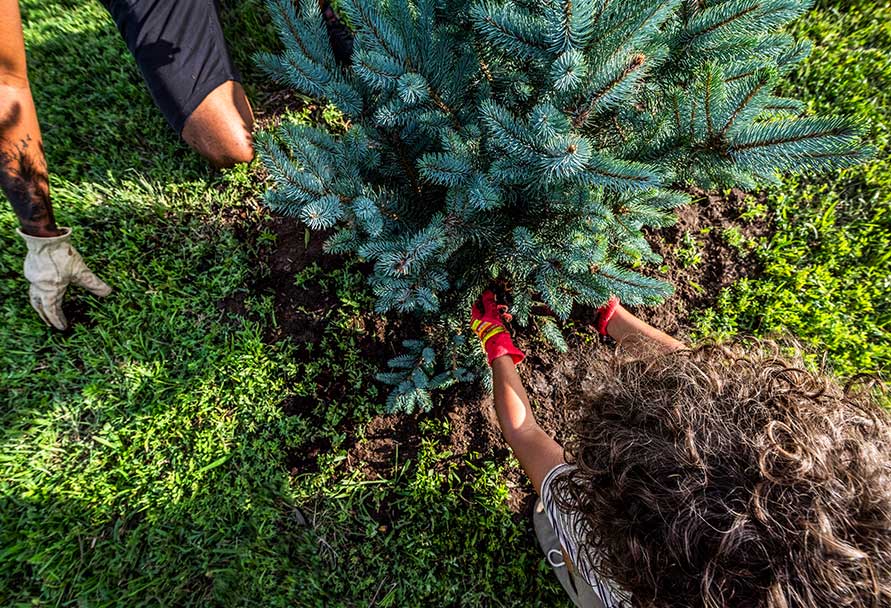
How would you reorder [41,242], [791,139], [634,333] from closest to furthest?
[791,139] → [634,333] → [41,242]

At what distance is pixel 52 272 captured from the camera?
2.50m

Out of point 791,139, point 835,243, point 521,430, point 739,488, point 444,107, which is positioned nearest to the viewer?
point 791,139

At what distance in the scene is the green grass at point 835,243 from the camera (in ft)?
8.54

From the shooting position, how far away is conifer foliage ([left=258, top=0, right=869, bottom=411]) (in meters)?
1.08

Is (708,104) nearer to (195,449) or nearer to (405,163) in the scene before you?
(405,163)

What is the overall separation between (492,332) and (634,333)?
705mm

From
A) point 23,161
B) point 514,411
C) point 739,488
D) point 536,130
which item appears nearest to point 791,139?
point 536,130

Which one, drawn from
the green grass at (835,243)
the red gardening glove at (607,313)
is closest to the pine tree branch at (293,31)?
the red gardening glove at (607,313)

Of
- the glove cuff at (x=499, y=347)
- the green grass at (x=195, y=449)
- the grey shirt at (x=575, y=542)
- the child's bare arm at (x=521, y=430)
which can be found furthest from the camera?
the green grass at (x=195, y=449)

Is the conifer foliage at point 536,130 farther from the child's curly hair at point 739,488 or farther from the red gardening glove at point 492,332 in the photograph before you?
the child's curly hair at point 739,488

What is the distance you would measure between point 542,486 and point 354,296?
145cm

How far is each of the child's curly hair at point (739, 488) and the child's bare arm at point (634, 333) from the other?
20.9 inches

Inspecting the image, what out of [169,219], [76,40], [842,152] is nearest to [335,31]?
[169,219]

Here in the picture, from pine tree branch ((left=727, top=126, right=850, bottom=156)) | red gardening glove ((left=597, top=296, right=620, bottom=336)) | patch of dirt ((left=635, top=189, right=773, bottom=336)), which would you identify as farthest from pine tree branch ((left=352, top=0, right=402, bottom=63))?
patch of dirt ((left=635, top=189, right=773, bottom=336))
